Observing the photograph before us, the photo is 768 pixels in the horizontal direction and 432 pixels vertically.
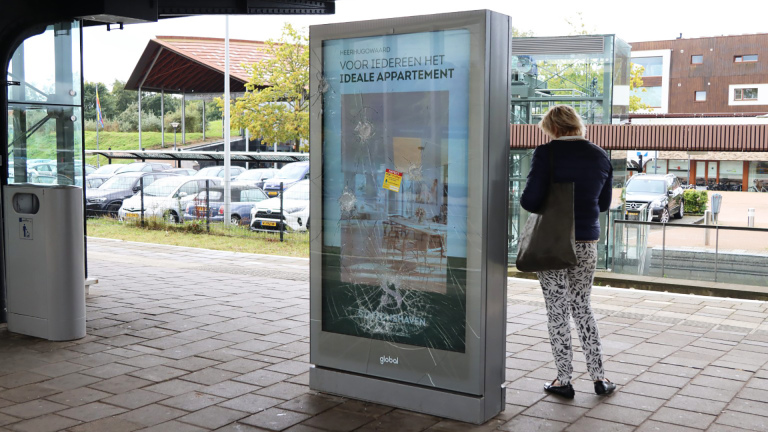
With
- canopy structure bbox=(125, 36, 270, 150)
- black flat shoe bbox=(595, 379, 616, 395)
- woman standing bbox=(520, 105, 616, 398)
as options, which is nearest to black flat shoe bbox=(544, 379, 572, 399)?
woman standing bbox=(520, 105, 616, 398)

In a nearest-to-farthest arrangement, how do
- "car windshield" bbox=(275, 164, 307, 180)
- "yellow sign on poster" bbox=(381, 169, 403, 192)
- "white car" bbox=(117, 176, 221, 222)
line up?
"yellow sign on poster" bbox=(381, 169, 403, 192) < "white car" bbox=(117, 176, 221, 222) < "car windshield" bbox=(275, 164, 307, 180)

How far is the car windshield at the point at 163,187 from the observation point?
18.2 m

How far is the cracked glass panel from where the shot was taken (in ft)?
14.3

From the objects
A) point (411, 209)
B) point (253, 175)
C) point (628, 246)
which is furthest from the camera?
point (253, 175)

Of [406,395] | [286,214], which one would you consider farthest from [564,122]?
[286,214]

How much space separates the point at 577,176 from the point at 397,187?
1.12 m

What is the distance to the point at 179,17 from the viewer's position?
9.55 meters

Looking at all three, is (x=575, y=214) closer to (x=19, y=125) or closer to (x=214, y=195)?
(x=19, y=125)

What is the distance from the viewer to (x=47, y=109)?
7.37 metres

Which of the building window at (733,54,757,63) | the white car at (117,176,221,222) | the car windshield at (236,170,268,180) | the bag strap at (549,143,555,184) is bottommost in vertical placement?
the white car at (117,176,221,222)

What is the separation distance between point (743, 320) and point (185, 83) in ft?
116

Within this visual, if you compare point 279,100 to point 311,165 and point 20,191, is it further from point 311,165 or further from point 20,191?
point 311,165

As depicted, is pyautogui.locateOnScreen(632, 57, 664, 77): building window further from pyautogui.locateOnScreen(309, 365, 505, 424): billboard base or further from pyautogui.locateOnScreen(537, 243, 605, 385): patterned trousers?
pyautogui.locateOnScreen(309, 365, 505, 424): billboard base

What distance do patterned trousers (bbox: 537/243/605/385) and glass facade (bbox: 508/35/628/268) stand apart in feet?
21.8
